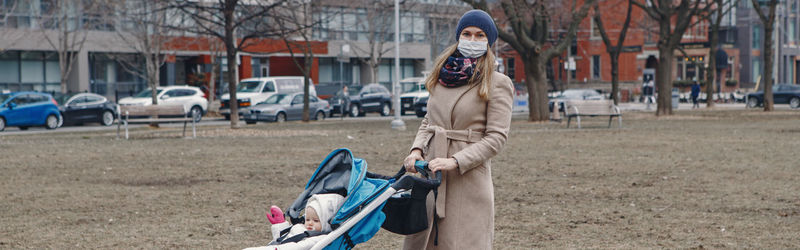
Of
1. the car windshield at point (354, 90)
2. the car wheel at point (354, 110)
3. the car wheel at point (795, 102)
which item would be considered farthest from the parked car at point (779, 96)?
the car wheel at point (354, 110)

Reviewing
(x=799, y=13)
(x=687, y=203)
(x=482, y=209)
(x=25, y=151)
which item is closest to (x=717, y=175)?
(x=687, y=203)

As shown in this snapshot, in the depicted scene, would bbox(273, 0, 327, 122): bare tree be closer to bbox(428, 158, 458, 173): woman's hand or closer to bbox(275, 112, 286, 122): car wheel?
bbox(275, 112, 286, 122): car wheel

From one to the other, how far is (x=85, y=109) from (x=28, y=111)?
3.53m

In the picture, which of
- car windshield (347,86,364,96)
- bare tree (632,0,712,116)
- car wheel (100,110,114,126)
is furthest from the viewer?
car windshield (347,86,364,96)

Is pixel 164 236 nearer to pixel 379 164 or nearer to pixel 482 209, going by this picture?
pixel 482 209

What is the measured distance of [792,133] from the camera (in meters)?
20.0

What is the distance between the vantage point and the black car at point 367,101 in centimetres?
3962

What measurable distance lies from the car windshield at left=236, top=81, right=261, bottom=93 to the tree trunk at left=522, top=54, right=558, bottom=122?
49.2 ft

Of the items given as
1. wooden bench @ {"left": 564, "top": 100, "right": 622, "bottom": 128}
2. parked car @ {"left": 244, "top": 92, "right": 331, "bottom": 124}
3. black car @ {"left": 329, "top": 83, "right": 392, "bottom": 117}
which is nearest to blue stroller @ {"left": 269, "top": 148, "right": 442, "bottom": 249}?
wooden bench @ {"left": 564, "top": 100, "right": 622, "bottom": 128}

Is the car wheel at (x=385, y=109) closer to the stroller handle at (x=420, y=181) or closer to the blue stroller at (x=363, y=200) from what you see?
the blue stroller at (x=363, y=200)

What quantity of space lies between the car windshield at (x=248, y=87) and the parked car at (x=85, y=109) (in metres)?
6.56

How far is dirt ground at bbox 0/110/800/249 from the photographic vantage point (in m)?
7.08

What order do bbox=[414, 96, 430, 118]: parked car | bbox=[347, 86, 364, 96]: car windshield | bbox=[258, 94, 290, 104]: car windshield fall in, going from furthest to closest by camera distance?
bbox=[347, 86, 364, 96]: car windshield < bbox=[414, 96, 430, 118]: parked car < bbox=[258, 94, 290, 104]: car windshield

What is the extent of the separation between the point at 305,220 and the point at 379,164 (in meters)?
9.06
